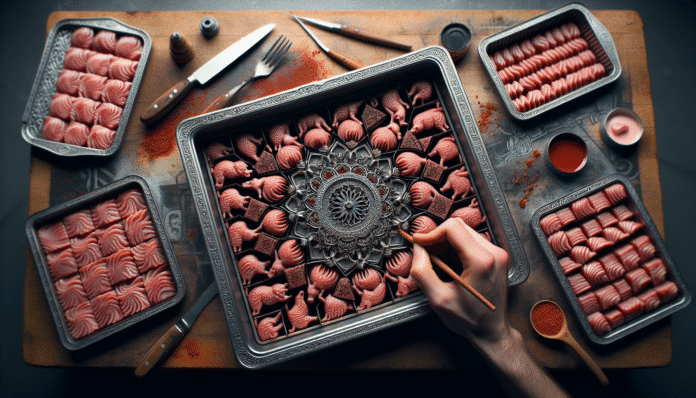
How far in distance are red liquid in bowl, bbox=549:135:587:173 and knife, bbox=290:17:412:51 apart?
4.68ft

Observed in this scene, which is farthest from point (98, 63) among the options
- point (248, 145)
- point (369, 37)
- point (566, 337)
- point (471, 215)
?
point (566, 337)

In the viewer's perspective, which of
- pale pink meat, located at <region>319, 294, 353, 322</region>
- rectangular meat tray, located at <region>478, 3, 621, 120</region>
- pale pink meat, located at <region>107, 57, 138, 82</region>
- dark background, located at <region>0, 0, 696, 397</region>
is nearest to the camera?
pale pink meat, located at <region>319, 294, 353, 322</region>

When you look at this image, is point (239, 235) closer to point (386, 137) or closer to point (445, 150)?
point (386, 137)

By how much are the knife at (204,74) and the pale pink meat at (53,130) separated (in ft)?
2.10

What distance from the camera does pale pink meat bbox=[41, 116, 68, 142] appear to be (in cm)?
322

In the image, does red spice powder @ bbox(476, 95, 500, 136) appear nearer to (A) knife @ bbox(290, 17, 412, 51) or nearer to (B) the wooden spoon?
(A) knife @ bbox(290, 17, 412, 51)

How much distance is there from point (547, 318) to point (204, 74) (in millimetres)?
3287

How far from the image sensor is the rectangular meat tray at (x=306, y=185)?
8.71 feet

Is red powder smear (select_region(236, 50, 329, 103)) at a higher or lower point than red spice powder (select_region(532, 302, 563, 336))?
higher

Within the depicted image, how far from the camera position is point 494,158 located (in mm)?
3281

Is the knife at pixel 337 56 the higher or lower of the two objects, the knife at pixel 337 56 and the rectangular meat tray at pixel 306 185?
the higher

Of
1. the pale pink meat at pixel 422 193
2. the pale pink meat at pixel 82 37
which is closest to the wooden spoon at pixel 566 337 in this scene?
the pale pink meat at pixel 422 193

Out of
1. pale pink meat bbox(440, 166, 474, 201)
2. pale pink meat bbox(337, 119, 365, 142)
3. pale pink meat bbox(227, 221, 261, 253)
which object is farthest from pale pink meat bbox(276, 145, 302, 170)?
pale pink meat bbox(440, 166, 474, 201)

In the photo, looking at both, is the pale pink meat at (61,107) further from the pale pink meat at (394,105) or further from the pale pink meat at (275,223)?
the pale pink meat at (394,105)
